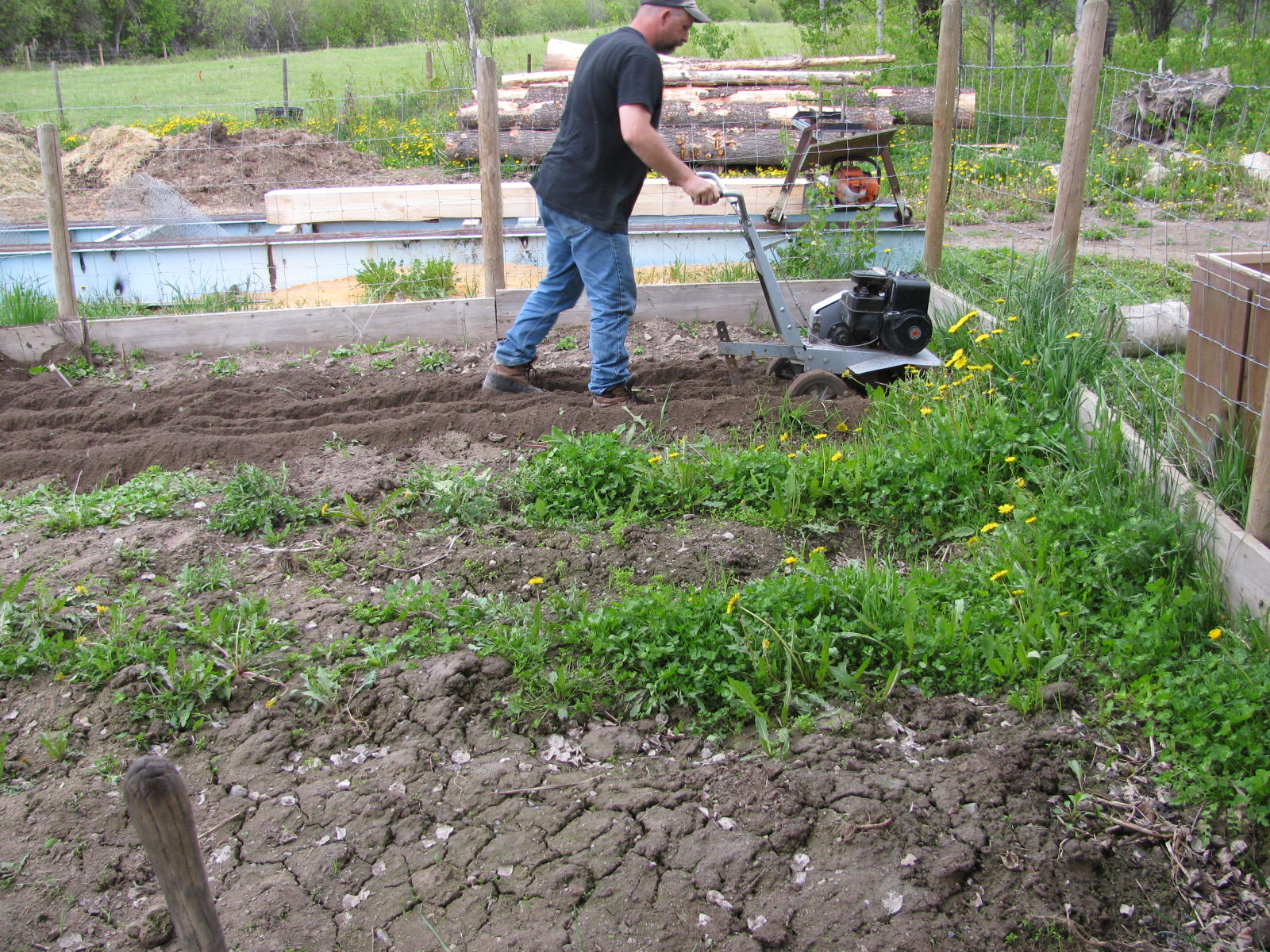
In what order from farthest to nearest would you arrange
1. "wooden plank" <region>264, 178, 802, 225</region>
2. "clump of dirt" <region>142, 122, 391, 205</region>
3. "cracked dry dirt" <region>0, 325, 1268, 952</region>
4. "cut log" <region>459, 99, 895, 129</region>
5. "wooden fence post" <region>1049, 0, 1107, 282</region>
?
"clump of dirt" <region>142, 122, 391, 205</region>, "cut log" <region>459, 99, 895, 129</region>, "wooden plank" <region>264, 178, 802, 225</region>, "wooden fence post" <region>1049, 0, 1107, 282</region>, "cracked dry dirt" <region>0, 325, 1268, 952</region>

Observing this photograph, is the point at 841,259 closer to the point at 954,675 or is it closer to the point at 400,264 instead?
the point at 400,264

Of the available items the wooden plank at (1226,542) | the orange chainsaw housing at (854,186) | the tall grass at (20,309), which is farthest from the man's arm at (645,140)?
the orange chainsaw housing at (854,186)

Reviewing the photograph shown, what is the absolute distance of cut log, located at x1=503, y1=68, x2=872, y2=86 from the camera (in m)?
12.7

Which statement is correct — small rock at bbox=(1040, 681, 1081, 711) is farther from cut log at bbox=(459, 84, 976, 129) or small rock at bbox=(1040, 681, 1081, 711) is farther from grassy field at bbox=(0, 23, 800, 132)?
grassy field at bbox=(0, 23, 800, 132)

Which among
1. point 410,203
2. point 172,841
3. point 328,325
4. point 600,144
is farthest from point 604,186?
point 410,203

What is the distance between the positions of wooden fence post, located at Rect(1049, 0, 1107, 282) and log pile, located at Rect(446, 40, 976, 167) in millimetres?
6372

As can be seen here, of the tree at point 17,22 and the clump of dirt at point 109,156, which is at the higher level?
the tree at point 17,22

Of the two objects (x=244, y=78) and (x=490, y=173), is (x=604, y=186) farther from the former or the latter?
(x=244, y=78)

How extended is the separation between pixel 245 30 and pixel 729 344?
5241cm

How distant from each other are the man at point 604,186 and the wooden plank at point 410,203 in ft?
15.9

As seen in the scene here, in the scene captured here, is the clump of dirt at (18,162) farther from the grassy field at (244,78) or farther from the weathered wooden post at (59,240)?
the weathered wooden post at (59,240)

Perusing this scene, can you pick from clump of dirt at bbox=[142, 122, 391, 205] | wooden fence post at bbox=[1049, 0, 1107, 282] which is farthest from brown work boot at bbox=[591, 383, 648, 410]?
clump of dirt at bbox=[142, 122, 391, 205]

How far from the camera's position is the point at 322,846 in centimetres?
247

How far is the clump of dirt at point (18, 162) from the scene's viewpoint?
16094 millimetres
